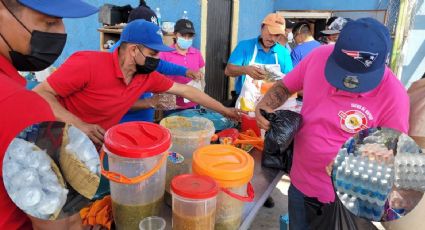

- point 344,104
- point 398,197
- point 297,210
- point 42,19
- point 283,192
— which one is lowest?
point 283,192

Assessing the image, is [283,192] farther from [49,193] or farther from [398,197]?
[49,193]

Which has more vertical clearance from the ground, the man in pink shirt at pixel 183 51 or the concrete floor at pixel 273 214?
the man in pink shirt at pixel 183 51

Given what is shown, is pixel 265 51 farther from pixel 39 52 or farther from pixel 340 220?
pixel 39 52

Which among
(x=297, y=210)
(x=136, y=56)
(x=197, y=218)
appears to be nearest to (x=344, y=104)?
(x=297, y=210)

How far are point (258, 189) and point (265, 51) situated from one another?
1.88 metres

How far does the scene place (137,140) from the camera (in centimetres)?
118

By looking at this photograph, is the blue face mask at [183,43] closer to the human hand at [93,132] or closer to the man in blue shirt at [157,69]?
the man in blue shirt at [157,69]

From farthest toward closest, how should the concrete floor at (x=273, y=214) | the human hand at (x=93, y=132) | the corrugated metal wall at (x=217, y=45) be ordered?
the corrugated metal wall at (x=217, y=45) → the concrete floor at (x=273, y=214) → the human hand at (x=93, y=132)

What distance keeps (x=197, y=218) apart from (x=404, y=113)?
1.04m

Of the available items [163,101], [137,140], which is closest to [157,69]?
[163,101]

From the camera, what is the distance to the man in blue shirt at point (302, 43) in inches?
156

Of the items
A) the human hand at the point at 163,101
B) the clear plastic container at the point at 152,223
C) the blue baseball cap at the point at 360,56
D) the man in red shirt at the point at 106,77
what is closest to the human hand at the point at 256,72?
the human hand at the point at 163,101

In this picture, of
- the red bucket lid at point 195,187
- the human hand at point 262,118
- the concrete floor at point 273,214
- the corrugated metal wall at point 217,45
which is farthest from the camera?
the corrugated metal wall at point 217,45

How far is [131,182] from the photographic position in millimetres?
1091
